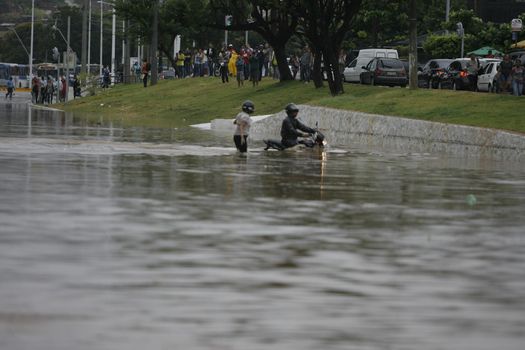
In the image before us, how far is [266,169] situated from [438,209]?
23.9 ft

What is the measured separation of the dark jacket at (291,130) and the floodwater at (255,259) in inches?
236

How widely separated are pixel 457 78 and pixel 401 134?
46.9 feet

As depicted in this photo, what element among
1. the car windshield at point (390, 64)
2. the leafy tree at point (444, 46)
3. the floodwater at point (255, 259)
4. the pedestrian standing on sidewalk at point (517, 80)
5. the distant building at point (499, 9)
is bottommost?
the floodwater at point (255, 259)

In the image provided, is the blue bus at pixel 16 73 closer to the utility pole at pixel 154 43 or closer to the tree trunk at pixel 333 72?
the utility pole at pixel 154 43

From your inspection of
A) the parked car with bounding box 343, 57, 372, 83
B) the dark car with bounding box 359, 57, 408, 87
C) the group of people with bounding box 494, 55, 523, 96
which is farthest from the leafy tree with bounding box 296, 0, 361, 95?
the group of people with bounding box 494, 55, 523, 96

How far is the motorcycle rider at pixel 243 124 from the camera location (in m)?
28.8

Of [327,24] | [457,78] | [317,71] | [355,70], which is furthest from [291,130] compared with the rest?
[355,70]

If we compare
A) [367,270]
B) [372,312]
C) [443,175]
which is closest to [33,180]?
[443,175]

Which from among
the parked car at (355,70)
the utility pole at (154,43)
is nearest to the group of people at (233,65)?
the utility pole at (154,43)

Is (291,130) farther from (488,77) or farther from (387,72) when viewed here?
(387,72)

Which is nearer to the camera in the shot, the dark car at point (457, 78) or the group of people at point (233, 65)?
the dark car at point (457, 78)

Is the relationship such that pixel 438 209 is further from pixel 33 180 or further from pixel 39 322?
pixel 39 322

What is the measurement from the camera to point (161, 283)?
10.5 meters

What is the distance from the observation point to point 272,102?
56.0 meters
